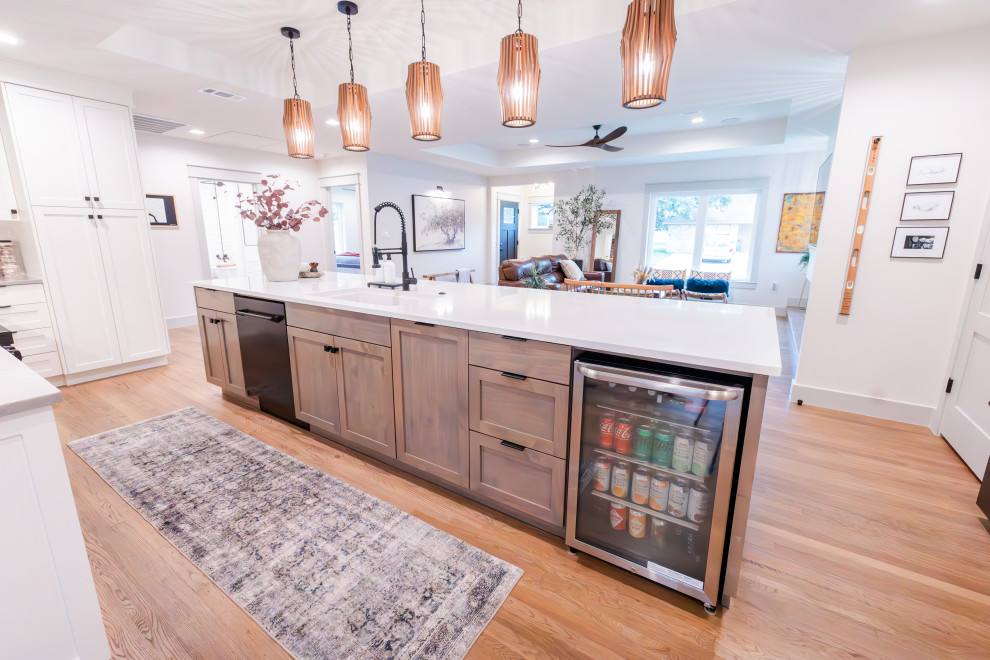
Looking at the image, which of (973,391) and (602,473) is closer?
(602,473)

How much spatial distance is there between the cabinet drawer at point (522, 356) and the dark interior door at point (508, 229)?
25.5 ft

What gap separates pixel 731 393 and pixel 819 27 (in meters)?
2.64

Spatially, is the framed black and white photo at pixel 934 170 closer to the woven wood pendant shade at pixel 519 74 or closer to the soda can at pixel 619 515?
the woven wood pendant shade at pixel 519 74

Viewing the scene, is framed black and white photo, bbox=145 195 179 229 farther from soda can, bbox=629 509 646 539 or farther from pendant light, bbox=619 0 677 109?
soda can, bbox=629 509 646 539

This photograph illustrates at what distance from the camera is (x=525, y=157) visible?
7.51 m

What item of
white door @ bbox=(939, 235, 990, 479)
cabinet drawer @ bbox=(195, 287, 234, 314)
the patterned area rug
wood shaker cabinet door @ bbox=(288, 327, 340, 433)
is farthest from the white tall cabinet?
white door @ bbox=(939, 235, 990, 479)

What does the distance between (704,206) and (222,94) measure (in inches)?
274

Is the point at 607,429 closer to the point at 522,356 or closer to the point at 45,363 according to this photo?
the point at 522,356

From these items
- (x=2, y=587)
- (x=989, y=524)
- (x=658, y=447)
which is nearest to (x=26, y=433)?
(x=2, y=587)

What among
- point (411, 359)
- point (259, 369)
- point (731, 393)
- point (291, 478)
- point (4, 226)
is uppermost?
point (4, 226)

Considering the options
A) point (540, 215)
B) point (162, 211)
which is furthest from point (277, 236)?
point (540, 215)

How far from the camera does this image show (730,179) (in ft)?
22.4

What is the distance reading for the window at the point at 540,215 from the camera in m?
10.0

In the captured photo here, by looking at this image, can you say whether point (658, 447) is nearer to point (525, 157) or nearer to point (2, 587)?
point (2, 587)
